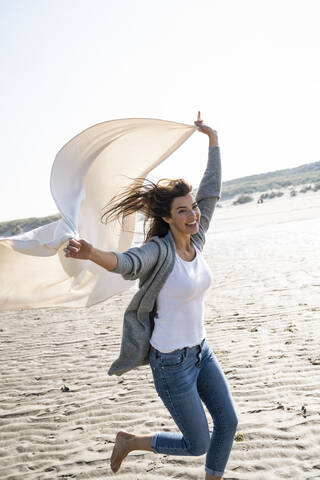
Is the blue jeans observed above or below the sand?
above

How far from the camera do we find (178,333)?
11.8ft

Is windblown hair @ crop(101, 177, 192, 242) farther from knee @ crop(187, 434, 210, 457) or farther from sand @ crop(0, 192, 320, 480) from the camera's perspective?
sand @ crop(0, 192, 320, 480)

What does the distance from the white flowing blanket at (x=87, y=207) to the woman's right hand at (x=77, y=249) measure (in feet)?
3.46

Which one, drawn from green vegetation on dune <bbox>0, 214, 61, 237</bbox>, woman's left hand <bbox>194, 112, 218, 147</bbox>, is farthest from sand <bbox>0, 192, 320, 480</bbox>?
green vegetation on dune <bbox>0, 214, 61, 237</bbox>

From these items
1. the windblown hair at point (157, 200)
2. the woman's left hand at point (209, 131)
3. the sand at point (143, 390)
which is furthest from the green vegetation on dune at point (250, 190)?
the windblown hair at point (157, 200)

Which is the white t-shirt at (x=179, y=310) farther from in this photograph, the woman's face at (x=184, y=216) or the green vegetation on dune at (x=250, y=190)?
the green vegetation on dune at (x=250, y=190)

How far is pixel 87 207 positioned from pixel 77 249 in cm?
144

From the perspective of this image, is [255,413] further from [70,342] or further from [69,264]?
[70,342]

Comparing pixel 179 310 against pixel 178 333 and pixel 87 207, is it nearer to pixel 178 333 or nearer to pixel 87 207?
pixel 178 333

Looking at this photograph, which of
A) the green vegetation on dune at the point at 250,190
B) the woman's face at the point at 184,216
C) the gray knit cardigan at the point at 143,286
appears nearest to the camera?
the gray knit cardigan at the point at 143,286

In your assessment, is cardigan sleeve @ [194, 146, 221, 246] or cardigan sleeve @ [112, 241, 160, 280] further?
cardigan sleeve @ [194, 146, 221, 246]

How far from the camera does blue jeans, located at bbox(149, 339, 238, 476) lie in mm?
3570

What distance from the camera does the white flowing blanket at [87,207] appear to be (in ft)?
14.5

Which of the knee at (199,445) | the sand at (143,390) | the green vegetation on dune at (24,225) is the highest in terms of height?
the knee at (199,445)
